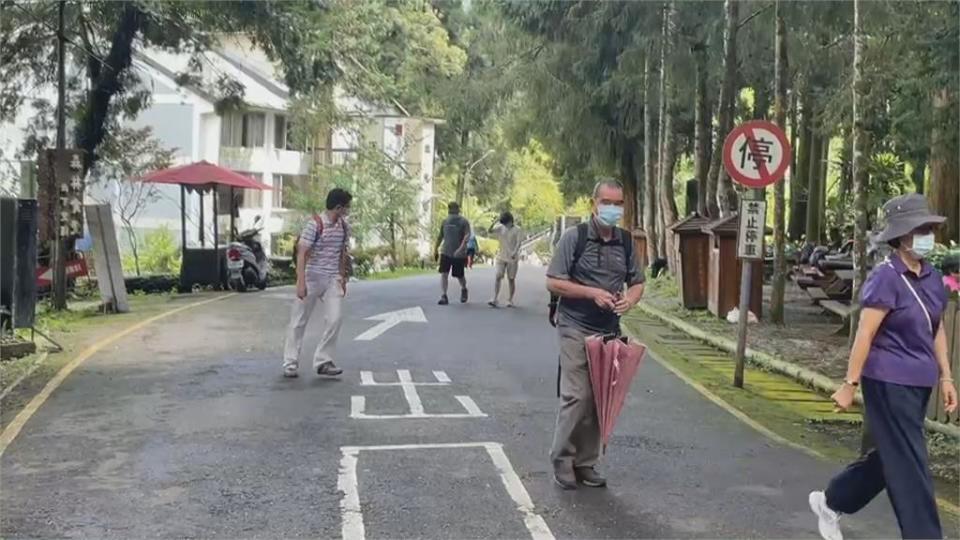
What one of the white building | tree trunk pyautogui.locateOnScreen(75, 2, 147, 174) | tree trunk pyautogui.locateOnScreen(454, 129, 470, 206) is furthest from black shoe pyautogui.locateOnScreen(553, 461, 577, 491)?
tree trunk pyautogui.locateOnScreen(454, 129, 470, 206)

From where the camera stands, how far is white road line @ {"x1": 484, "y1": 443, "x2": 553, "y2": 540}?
596 cm

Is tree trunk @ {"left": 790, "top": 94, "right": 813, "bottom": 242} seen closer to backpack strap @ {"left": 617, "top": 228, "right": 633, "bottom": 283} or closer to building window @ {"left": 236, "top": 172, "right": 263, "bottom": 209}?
building window @ {"left": 236, "top": 172, "right": 263, "bottom": 209}

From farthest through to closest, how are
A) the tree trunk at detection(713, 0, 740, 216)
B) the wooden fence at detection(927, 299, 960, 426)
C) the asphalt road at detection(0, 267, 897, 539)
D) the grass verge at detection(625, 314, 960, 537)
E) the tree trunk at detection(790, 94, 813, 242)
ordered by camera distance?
1. the tree trunk at detection(790, 94, 813, 242)
2. the tree trunk at detection(713, 0, 740, 216)
3. the wooden fence at detection(927, 299, 960, 426)
4. the grass verge at detection(625, 314, 960, 537)
5. the asphalt road at detection(0, 267, 897, 539)

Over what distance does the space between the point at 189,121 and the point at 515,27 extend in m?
17.7

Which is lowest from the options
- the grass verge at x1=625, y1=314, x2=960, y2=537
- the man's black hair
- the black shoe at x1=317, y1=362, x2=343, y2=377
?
the grass verge at x1=625, y1=314, x2=960, y2=537

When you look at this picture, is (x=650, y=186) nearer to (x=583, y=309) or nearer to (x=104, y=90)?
(x=104, y=90)

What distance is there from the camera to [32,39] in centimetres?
1941

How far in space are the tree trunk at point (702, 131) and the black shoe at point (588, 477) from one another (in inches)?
595

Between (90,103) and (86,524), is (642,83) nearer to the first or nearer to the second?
(90,103)

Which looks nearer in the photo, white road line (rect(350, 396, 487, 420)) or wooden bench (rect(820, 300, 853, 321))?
white road line (rect(350, 396, 487, 420))

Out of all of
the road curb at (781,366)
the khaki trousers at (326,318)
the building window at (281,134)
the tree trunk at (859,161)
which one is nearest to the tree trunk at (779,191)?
the road curb at (781,366)

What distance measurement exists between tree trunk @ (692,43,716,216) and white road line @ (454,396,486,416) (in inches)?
495

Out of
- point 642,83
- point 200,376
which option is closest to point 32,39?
point 200,376

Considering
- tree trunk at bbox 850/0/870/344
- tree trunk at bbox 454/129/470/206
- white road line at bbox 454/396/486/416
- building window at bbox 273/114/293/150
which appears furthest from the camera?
tree trunk at bbox 454/129/470/206
